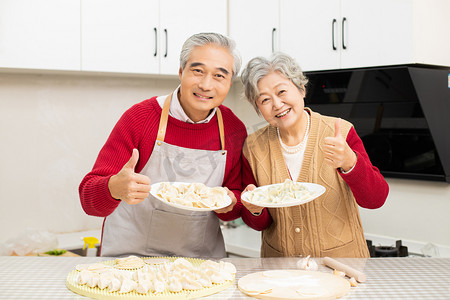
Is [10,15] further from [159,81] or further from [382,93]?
[382,93]

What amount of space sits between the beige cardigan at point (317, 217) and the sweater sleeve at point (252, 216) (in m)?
0.04

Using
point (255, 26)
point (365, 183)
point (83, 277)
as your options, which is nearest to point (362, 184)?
point (365, 183)

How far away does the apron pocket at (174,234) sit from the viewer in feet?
5.57

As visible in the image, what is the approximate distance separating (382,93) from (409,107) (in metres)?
0.15

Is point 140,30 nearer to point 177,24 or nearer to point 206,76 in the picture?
point 177,24

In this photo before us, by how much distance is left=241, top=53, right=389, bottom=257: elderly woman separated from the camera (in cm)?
162

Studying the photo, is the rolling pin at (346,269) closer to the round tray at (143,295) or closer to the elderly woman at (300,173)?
the elderly woman at (300,173)

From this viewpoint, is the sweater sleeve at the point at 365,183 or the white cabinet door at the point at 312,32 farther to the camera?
the white cabinet door at the point at 312,32

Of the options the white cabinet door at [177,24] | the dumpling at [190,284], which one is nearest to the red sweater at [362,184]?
the dumpling at [190,284]

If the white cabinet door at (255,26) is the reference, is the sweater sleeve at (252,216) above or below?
below

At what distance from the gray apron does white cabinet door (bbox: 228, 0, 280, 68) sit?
3.97 ft

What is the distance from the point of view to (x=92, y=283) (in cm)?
119

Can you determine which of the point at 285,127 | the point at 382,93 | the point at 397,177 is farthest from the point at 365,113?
the point at 285,127

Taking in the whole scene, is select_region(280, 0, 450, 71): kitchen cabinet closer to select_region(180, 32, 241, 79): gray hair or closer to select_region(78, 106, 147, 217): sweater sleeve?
select_region(180, 32, 241, 79): gray hair
